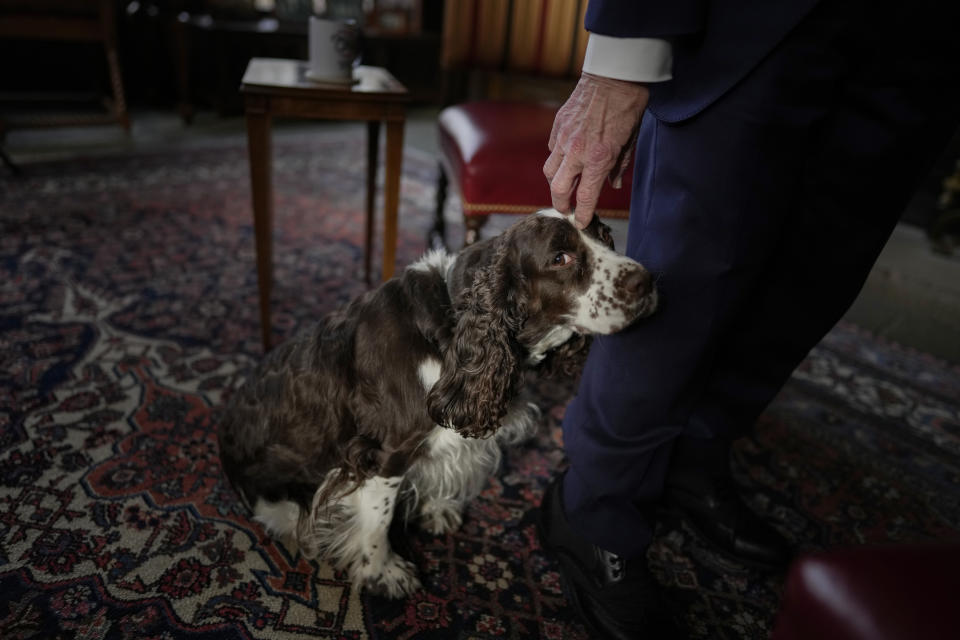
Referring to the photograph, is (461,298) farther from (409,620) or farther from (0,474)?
(0,474)

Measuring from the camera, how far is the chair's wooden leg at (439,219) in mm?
3029

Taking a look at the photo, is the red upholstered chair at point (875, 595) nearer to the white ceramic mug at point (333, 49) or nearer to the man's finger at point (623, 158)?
the man's finger at point (623, 158)

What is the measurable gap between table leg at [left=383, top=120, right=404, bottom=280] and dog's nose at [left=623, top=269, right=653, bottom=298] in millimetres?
1175

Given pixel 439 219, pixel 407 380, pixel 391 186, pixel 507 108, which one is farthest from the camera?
pixel 439 219

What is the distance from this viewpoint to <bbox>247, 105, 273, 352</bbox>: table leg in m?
1.87

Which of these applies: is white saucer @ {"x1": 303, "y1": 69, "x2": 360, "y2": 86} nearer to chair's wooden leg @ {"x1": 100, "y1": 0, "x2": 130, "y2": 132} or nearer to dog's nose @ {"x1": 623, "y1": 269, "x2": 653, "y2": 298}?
dog's nose @ {"x1": 623, "y1": 269, "x2": 653, "y2": 298}

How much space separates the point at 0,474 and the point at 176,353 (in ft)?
2.25

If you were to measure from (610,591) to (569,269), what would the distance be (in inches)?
30.0

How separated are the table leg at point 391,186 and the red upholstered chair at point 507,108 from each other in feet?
0.89

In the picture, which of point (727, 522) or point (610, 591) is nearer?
point (610, 591)

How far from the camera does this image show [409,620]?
4.37 feet

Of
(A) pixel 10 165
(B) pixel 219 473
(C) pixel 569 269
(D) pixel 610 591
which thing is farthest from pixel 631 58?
(A) pixel 10 165

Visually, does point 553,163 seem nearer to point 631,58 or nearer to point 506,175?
point 631,58

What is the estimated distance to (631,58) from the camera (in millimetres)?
958
